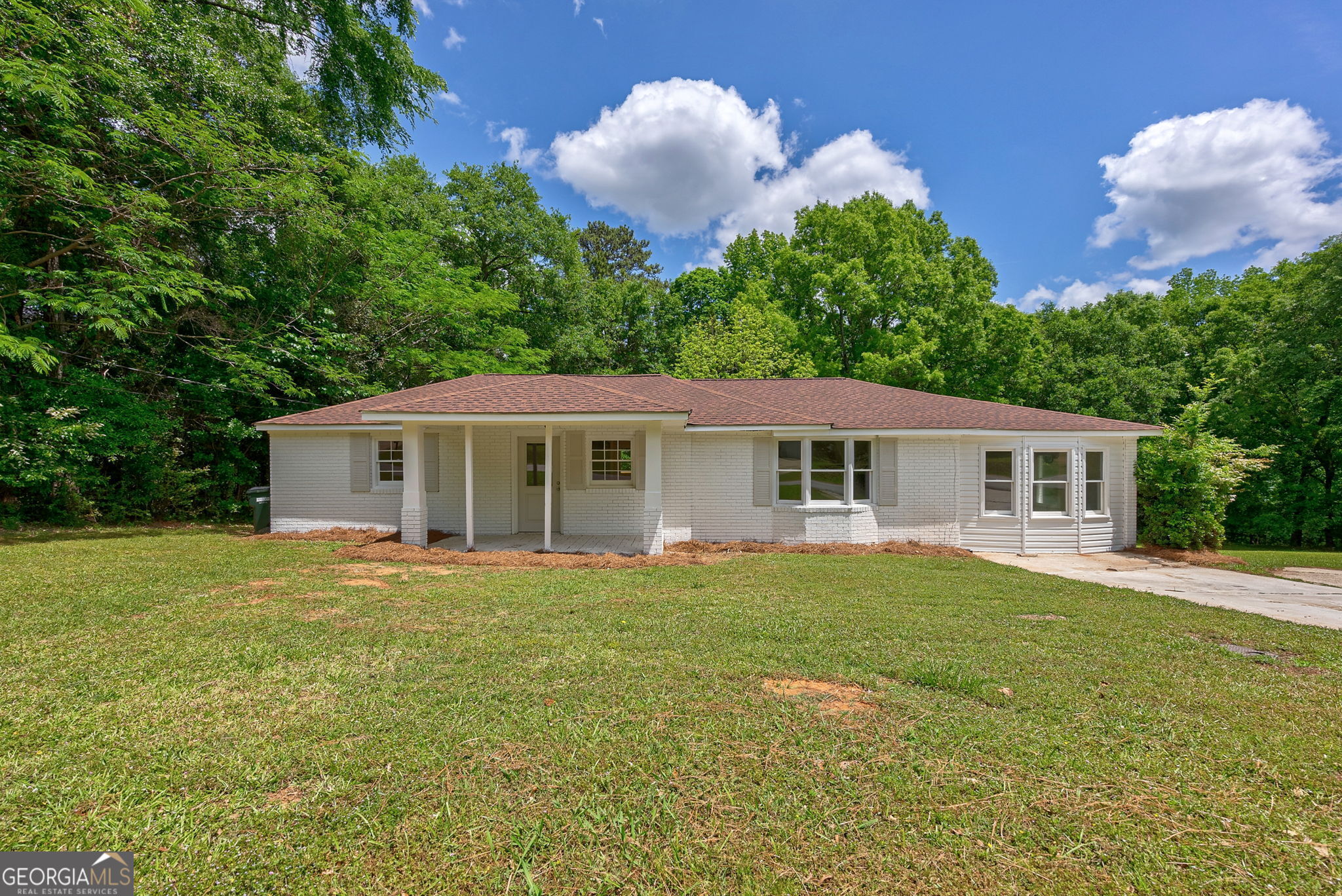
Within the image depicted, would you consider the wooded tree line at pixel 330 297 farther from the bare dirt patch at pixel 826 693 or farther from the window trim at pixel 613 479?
the bare dirt patch at pixel 826 693

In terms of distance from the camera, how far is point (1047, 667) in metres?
4.63

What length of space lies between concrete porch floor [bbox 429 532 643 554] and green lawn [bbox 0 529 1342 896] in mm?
4448

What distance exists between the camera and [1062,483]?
11.7m

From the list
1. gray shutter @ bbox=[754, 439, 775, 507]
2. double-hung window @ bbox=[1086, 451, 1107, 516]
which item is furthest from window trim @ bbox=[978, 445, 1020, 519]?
gray shutter @ bbox=[754, 439, 775, 507]

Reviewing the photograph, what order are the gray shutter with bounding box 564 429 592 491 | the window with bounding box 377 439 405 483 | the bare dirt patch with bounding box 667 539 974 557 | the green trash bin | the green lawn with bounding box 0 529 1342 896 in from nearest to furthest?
the green lawn with bounding box 0 529 1342 896
the bare dirt patch with bounding box 667 539 974 557
the gray shutter with bounding box 564 429 592 491
the window with bounding box 377 439 405 483
the green trash bin

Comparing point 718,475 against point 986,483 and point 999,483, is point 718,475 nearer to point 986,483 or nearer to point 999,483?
point 986,483

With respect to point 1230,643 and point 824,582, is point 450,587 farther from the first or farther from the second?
point 1230,643

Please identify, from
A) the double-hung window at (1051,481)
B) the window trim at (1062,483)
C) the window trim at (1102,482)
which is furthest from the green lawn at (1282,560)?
the double-hung window at (1051,481)

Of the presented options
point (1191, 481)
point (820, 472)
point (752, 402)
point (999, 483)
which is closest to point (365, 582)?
point (820, 472)

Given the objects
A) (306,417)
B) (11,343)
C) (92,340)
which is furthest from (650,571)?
(92,340)

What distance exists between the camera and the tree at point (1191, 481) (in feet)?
36.2

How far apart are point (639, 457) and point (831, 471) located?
4386 millimetres

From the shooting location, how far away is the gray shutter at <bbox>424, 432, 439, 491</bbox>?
39.5 ft

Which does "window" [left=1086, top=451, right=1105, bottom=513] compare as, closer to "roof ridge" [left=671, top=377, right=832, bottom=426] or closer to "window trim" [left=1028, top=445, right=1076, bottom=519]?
"window trim" [left=1028, top=445, right=1076, bottom=519]
